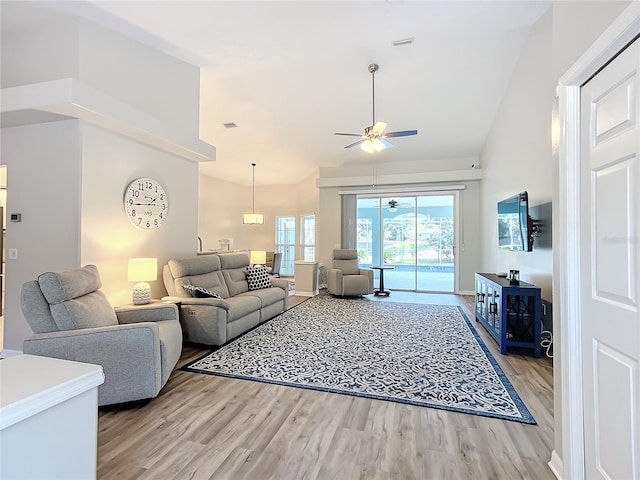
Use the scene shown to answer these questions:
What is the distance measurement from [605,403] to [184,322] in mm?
3608

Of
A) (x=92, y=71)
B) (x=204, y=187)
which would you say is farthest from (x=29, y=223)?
(x=204, y=187)

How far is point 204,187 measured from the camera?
8578 millimetres

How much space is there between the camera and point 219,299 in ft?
12.4

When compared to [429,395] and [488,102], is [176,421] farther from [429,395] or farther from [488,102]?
[488,102]

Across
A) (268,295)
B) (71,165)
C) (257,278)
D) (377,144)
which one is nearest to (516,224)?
(377,144)

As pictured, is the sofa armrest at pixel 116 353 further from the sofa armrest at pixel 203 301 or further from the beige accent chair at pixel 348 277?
the beige accent chair at pixel 348 277

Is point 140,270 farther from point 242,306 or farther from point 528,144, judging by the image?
point 528,144

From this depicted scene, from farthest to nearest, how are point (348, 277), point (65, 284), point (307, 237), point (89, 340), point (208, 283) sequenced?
point (307, 237)
point (348, 277)
point (208, 283)
point (65, 284)
point (89, 340)

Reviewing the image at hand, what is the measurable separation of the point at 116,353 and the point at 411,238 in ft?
21.9

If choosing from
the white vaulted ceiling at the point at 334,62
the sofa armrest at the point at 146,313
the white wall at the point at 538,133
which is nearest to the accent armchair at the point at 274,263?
the white vaulted ceiling at the point at 334,62

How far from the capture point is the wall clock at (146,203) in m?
3.73

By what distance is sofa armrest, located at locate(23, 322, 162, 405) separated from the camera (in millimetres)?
2201

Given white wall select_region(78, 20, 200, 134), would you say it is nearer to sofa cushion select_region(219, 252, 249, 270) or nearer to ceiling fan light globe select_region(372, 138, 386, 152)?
sofa cushion select_region(219, 252, 249, 270)

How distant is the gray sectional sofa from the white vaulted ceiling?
2580mm
